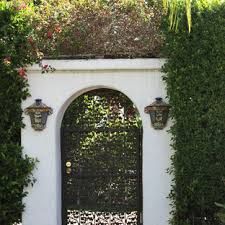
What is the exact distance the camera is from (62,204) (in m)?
8.06

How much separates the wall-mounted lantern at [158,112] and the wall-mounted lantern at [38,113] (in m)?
1.59

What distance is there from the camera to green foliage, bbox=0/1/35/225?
7488 millimetres

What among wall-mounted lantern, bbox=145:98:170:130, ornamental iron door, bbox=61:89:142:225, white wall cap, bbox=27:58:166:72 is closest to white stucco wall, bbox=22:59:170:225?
white wall cap, bbox=27:58:166:72

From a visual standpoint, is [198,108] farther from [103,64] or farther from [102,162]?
[102,162]

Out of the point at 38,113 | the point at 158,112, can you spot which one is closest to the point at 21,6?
the point at 38,113

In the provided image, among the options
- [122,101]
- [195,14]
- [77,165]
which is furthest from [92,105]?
[195,14]

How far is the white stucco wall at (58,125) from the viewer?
24.8 feet

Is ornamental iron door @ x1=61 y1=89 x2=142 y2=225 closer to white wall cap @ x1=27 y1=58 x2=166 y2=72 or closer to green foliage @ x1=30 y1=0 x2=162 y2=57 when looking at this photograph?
white wall cap @ x1=27 y1=58 x2=166 y2=72

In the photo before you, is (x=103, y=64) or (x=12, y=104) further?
(x=12, y=104)

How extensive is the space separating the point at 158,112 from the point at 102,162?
52.9 inches

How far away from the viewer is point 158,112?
7.38m

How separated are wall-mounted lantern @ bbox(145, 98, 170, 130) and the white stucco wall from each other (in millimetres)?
125

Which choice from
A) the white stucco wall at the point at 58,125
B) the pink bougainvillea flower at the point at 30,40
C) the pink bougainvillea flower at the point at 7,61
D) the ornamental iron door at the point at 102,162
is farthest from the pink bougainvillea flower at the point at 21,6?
the ornamental iron door at the point at 102,162

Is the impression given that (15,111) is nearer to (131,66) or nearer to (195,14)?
(131,66)
